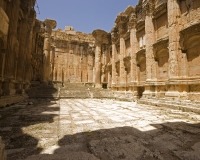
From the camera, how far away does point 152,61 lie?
11625 millimetres

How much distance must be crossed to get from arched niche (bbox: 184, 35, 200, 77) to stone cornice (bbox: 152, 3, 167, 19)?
13.5 ft

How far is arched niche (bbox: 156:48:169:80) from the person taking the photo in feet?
34.2

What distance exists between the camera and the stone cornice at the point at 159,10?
34.7 ft

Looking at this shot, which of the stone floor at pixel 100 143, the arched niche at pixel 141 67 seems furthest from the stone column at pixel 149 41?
the stone floor at pixel 100 143

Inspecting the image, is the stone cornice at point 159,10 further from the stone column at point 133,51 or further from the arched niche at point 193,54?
the arched niche at point 193,54

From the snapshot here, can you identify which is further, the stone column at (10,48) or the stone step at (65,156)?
the stone column at (10,48)

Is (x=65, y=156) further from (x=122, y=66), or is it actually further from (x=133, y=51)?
(x=122, y=66)

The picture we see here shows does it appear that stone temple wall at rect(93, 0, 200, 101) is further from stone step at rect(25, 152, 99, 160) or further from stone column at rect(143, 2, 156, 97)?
stone step at rect(25, 152, 99, 160)

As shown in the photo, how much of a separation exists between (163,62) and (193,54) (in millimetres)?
2575

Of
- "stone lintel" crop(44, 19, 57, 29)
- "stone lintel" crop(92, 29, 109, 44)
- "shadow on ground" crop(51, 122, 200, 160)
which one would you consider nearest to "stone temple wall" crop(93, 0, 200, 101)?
"stone lintel" crop(92, 29, 109, 44)

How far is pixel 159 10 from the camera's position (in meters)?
11.1

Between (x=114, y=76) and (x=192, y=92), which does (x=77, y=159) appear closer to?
(x=192, y=92)

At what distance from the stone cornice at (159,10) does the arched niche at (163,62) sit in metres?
3.48

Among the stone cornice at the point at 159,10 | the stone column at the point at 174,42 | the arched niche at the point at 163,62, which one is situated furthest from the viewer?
the stone cornice at the point at 159,10
